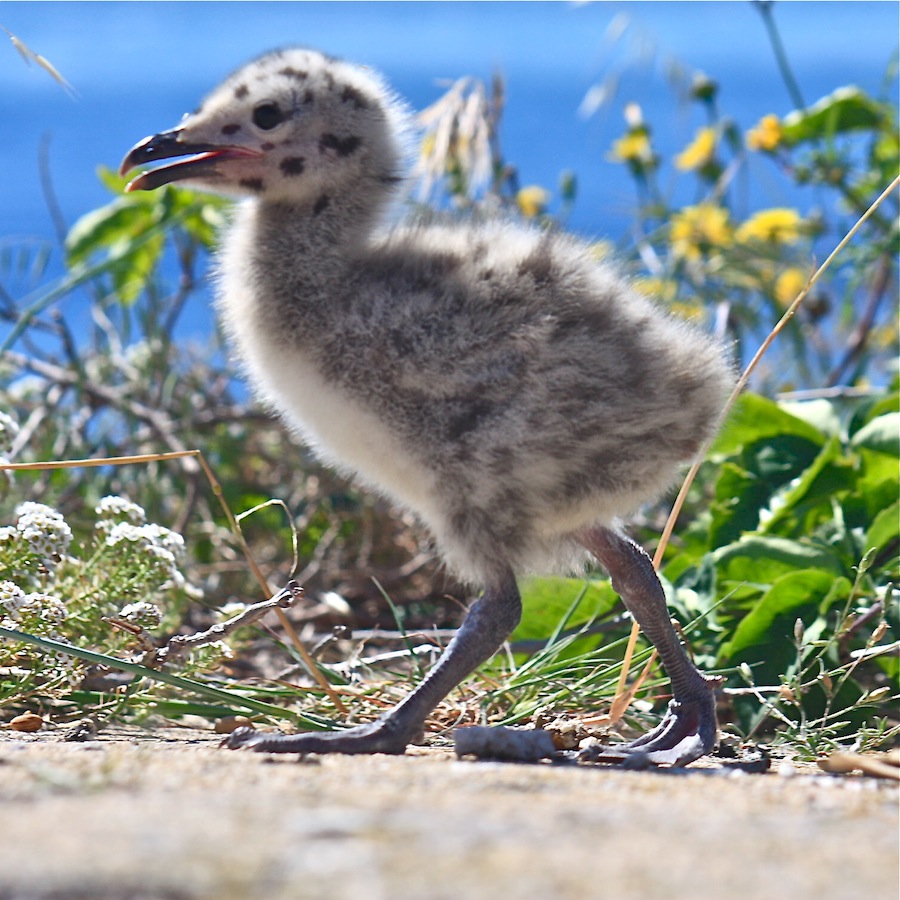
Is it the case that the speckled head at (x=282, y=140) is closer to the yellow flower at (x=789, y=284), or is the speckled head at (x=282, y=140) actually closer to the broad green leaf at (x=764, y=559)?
the broad green leaf at (x=764, y=559)

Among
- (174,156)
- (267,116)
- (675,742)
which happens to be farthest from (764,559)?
(174,156)

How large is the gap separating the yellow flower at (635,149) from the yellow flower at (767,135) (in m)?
0.75

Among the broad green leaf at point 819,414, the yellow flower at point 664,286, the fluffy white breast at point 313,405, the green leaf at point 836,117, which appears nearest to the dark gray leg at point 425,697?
the fluffy white breast at point 313,405

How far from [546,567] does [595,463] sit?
1.05ft

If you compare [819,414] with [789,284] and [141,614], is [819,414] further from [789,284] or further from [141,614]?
[789,284]

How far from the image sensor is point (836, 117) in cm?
554

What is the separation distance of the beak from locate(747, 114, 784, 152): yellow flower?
3.43 meters

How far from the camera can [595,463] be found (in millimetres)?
2500

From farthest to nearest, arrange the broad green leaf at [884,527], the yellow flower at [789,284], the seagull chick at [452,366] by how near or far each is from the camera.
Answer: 1. the yellow flower at [789,284]
2. the broad green leaf at [884,527]
3. the seagull chick at [452,366]

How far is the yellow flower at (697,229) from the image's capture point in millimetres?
5787

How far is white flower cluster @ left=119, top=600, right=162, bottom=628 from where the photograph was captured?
2889 millimetres

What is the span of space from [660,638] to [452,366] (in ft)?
2.66

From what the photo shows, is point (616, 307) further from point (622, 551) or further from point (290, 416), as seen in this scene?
point (290, 416)

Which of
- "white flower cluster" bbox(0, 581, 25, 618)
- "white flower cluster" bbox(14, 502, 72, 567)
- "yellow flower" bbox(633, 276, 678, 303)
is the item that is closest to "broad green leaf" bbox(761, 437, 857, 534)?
"yellow flower" bbox(633, 276, 678, 303)
